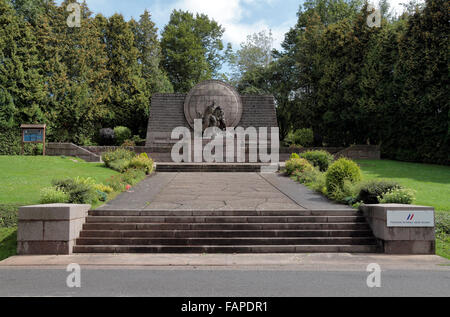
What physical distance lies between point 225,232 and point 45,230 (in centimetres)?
367

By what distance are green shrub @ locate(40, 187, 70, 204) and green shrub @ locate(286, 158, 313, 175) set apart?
9302mm

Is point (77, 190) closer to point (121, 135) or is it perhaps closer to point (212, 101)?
point (212, 101)

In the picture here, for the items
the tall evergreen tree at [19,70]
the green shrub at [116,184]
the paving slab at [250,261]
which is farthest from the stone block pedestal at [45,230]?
the tall evergreen tree at [19,70]

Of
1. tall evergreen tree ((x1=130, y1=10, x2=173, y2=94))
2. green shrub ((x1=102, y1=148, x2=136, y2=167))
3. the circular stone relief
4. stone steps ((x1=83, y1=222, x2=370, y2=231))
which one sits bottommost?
stone steps ((x1=83, y1=222, x2=370, y2=231))

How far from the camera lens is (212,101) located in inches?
1030

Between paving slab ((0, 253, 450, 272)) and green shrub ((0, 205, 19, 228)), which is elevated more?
green shrub ((0, 205, 19, 228))

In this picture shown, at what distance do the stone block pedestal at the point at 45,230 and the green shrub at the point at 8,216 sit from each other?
1.30m

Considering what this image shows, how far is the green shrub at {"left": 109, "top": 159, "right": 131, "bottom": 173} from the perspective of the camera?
16.3 m

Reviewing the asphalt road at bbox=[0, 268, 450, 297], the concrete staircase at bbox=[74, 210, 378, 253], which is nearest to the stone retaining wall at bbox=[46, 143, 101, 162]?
the concrete staircase at bbox=[74, 210, 378, 253]

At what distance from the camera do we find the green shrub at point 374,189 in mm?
8859

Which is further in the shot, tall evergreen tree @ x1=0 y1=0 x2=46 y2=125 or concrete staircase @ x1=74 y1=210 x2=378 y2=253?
tall evergreen tree @ x1=0 y1=0 x2=46 y2=125

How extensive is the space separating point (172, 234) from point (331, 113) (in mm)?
23057

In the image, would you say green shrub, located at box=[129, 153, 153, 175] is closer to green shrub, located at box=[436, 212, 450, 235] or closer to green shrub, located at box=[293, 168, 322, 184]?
green shrub, located at box=[293, 168, 322, 184]

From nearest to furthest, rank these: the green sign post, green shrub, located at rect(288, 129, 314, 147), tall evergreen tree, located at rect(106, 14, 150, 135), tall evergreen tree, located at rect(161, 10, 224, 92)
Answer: the green sign post < green shrub, located at rect(288, 129, 314, 147) < tall evergreen tree, located at rect(106, 14, 150, 135) < tall evergreen tree, located at rect(161, 10, 224, 92)
